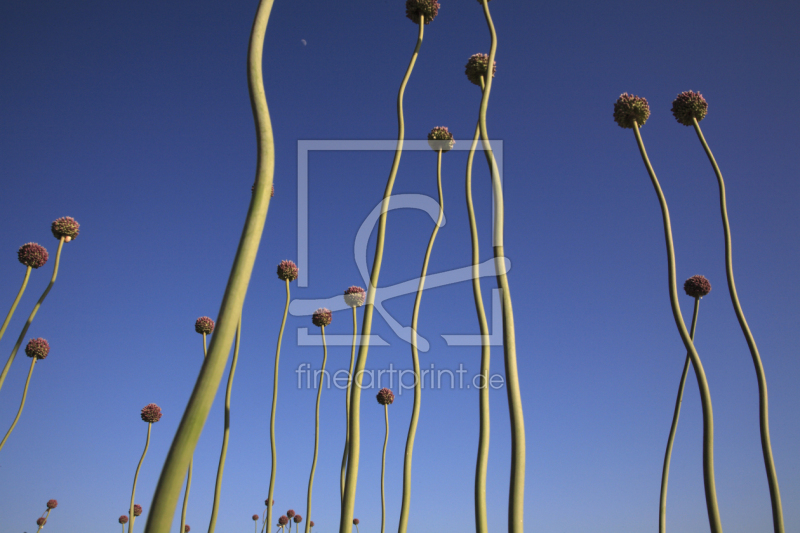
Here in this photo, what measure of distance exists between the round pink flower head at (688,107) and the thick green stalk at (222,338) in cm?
431

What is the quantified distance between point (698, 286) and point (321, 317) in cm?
442

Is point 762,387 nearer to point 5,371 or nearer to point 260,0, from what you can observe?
point 260,0

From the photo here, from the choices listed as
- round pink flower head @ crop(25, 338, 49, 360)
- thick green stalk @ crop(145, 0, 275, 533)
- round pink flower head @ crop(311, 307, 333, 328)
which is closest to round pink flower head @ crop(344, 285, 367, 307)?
round pink flower head @ crop(311, 307, 333, 328)

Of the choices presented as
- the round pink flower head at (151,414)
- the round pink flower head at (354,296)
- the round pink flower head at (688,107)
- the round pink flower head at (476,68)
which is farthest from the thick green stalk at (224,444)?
the round pink flower head at (688,107)

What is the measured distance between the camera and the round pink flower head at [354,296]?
5.46m

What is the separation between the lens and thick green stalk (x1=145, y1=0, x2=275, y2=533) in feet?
2.38

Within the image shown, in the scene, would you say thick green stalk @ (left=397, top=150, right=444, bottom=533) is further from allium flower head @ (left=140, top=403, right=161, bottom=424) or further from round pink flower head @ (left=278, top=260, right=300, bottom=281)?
allium flower head @ (left=140, top=403, right=161, bottom=424)

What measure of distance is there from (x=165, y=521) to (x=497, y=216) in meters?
1.47

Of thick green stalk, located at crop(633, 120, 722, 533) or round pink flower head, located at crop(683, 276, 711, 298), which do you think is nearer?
thick green stalk, located at crop(633, 120, 722, 533)

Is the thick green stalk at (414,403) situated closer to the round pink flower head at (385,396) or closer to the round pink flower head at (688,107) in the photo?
the round pink flower head at (688,107)

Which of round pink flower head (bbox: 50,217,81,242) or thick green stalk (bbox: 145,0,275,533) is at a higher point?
round pink flower head (bbox: 50,217,81,242)

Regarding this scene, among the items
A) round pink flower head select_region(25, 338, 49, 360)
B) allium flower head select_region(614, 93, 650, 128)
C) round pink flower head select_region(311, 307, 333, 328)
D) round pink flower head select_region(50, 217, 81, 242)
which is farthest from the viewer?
round pink flower head select_region(25, 338, 49, 360)

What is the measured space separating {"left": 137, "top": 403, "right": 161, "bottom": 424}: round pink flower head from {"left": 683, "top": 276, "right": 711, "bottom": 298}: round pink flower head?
23.6 ft

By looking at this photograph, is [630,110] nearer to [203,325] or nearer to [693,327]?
[693,327]
